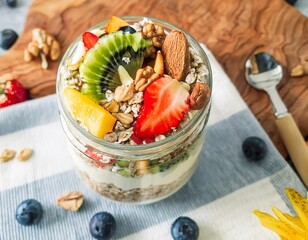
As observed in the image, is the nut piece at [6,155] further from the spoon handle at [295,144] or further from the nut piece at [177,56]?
the spoon handle at [295,144]

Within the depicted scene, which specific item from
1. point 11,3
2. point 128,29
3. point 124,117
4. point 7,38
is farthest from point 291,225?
point 11,3

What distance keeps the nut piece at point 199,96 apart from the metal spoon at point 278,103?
0.38 metres

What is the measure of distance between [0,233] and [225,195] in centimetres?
49

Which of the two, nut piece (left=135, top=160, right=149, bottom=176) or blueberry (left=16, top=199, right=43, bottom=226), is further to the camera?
blueberry (left=16, top=199, right=43, bottom=226)

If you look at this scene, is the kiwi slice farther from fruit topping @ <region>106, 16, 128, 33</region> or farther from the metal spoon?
the metal spoon

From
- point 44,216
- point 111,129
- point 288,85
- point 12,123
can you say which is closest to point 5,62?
point 12,123

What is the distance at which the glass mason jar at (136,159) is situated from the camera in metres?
0.91

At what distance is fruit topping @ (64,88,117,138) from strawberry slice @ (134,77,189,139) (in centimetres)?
5

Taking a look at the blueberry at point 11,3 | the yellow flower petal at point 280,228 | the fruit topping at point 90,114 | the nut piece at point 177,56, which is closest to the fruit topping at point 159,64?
the nut piece at point 177,56

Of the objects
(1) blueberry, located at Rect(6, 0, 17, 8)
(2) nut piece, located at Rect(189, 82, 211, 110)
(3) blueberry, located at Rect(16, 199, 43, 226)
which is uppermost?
(2) nut piece, located at Rect(189, 82, 211, 110)

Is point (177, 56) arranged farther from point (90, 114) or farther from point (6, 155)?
point (6, 155)

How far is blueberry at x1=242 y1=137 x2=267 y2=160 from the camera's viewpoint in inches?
46.9

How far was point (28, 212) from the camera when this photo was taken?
111 centimetres

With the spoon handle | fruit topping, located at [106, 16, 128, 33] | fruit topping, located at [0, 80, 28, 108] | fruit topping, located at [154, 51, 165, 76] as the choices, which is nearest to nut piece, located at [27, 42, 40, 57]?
fruit topping, located at [0, 80, 28, 108]
